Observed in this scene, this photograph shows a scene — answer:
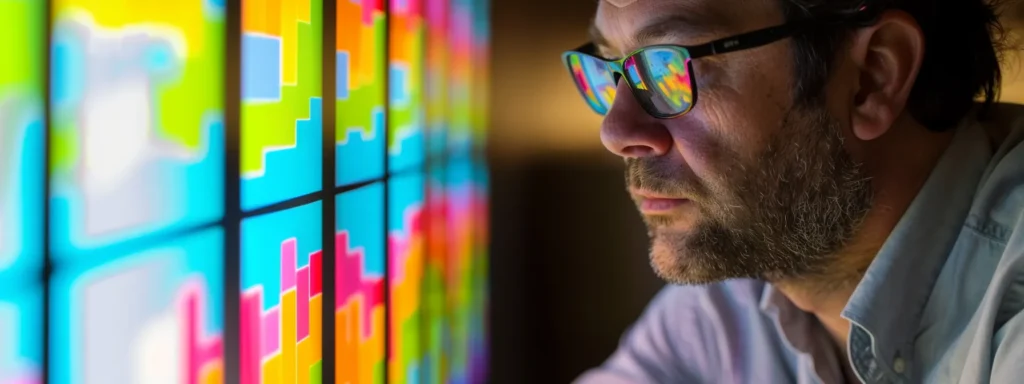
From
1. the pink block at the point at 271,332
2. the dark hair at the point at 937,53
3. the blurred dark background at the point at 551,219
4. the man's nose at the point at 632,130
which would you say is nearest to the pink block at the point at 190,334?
the pink block at the point at 271,332

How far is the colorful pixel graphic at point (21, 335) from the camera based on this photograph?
1.57 ft

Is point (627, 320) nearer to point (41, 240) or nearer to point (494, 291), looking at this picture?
point (494, 291)

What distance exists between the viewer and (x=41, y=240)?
50cm

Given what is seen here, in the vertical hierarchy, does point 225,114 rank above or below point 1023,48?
below

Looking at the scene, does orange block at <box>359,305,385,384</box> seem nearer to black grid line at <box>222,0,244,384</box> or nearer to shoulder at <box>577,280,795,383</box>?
black grid line at <box>222,0,244,384</box>

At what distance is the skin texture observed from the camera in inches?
42.3

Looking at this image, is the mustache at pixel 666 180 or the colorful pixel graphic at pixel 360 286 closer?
the colorful pixel graphic at pixel 360 286

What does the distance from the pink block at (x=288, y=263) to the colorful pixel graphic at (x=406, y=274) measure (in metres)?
0.33

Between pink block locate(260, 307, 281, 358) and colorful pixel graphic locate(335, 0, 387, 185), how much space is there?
212 millimetres

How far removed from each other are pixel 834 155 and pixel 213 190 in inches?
31.9

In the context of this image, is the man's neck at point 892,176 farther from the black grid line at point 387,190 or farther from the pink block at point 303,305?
the pink block at point 303,305

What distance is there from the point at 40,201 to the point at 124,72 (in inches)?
4.5

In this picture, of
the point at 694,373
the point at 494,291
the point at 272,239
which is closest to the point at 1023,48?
Answer: the point at 694,373

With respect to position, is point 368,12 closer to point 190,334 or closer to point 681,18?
point 681,18
